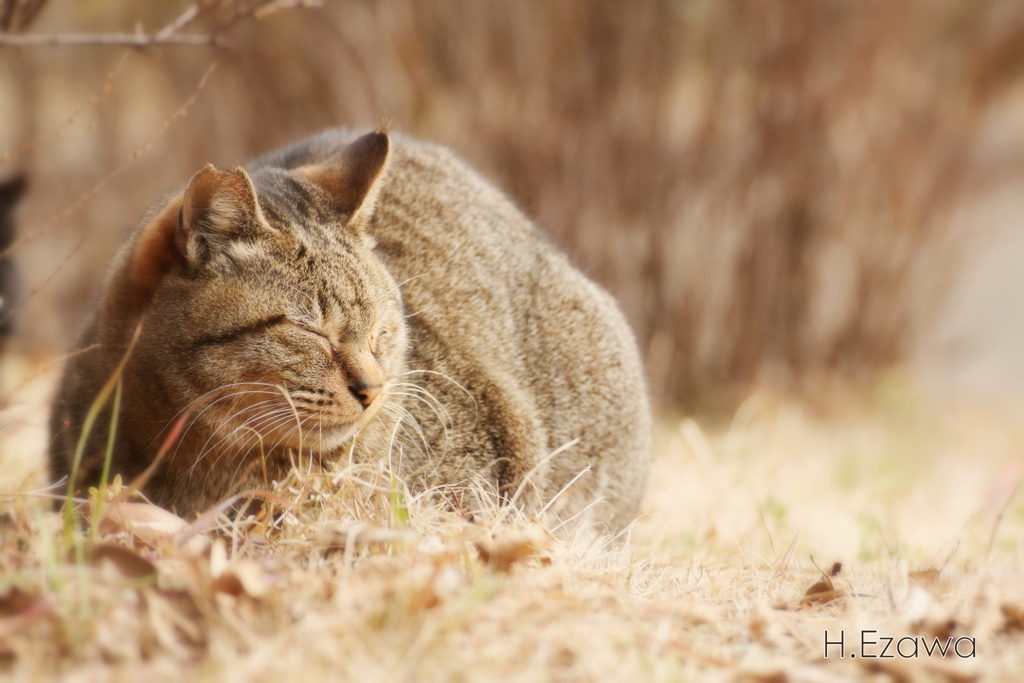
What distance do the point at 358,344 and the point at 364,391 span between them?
0.14m

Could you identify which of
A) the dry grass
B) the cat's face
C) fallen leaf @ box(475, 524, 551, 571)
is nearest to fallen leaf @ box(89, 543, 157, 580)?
the dry grass

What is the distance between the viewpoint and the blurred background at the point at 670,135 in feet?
14.3

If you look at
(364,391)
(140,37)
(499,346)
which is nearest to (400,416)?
(364,391)

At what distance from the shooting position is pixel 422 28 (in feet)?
14.1

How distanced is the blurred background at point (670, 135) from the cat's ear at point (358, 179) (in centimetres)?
158

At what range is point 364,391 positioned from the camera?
215cm

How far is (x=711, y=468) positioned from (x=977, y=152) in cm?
337

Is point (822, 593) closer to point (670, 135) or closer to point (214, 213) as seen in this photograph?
point (214, 213)

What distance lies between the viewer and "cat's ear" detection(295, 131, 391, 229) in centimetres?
233

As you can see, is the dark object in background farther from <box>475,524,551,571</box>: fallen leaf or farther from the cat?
<box>475,524,551,571</box>: fallen leaf

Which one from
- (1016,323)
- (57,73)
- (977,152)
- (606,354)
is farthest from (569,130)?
(1016,323)

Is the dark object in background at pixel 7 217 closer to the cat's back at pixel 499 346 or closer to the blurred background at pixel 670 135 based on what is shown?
the blurred background at pixel 670 135

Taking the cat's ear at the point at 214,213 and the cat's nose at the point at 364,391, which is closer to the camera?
the cat's ear at the point at 214,213

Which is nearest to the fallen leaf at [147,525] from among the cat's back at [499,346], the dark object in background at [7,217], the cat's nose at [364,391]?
the cat's nose at [364,391]
